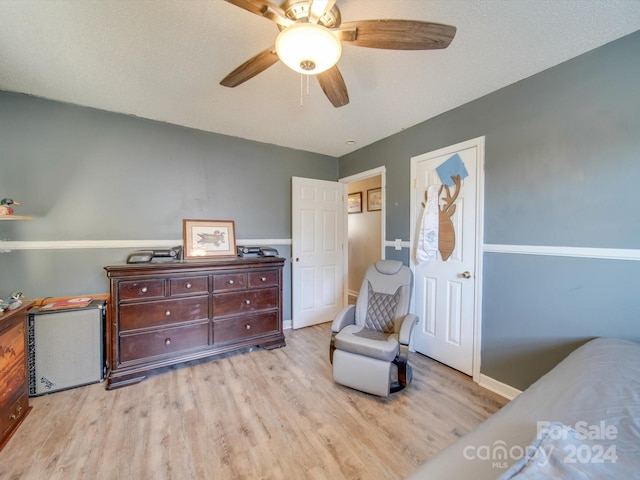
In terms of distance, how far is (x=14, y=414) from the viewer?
5.46 feet

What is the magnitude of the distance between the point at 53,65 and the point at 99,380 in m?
2.47

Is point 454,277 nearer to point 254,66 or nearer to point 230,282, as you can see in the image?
point 230,282

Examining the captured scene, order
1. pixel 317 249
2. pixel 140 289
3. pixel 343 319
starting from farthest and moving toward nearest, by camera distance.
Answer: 1. pixel 317 249
2. pixel 343 319
3. pixel 140 289

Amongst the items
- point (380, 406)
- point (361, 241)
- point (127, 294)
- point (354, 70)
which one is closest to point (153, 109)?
point (127, 294)

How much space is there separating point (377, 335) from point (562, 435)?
5.40ft

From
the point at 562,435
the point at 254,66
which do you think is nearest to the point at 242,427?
the point at 562,435

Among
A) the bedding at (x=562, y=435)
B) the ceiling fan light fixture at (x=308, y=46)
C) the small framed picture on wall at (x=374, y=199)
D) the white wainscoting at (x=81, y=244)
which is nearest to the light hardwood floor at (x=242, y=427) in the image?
the bedding at (x=562, y=435)

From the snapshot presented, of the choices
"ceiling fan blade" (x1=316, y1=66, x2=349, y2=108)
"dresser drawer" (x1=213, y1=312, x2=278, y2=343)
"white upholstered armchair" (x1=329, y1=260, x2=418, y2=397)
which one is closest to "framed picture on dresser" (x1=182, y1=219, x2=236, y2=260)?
"dresser drawer" (x1=213, y1=312, x2=278, y2=343)

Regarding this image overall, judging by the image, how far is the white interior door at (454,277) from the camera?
7.43 ft

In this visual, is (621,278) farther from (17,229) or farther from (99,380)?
(17,229)

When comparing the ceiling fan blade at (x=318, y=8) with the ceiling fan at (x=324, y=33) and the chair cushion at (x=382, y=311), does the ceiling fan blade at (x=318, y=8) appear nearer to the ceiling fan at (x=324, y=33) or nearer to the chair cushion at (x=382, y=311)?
the ceiling fan at (x=324, y=33)

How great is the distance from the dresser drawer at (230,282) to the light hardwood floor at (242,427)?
2.52 ft

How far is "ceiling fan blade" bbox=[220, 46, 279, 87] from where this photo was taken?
4.39 feet

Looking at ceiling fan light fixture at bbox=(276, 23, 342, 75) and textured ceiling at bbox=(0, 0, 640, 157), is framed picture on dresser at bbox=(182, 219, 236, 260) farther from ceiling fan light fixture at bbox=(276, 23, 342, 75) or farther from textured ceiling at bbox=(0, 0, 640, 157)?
ceiling fan light fixture at bbox=(276, 23, 342, 75)
